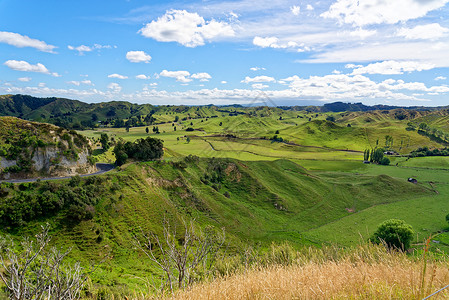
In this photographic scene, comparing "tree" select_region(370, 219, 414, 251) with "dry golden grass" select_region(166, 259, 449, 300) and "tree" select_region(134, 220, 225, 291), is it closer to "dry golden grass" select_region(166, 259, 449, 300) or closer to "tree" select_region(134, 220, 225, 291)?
"tree" select_region(134, 220, 225, 291)

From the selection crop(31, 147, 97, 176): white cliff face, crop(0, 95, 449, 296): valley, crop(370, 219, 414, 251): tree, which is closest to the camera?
crop(0, 95, 449, 296): valley

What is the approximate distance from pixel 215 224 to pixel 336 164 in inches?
3820

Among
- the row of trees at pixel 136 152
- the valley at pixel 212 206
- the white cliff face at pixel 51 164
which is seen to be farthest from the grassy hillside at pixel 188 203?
the white cliff face at pixel 51 164

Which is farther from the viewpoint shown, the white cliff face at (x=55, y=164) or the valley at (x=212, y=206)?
the white cliff face at (x=55, y=164)

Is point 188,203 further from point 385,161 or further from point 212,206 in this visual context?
point 385,161

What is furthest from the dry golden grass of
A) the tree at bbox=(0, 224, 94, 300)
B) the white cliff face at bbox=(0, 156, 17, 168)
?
the white cliff face at bbox=(0, 156, 17, 168)

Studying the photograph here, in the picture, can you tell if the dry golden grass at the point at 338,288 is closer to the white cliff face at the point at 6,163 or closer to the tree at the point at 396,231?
the tree at the point at 396,231

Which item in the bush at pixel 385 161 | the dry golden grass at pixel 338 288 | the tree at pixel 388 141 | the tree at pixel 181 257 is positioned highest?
the dry golden grass at pixel 338 288

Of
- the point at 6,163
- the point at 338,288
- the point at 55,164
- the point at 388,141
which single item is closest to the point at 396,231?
the point at 338,288

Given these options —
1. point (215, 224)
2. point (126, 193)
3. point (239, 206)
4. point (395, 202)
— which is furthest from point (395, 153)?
point (126, 193)

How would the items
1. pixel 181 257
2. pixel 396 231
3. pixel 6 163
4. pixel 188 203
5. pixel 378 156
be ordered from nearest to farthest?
pixel 181 257 < pixel 396 231 < pixel 6 163 < pixel 188 203 < pixel 378 156

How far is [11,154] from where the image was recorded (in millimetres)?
48875

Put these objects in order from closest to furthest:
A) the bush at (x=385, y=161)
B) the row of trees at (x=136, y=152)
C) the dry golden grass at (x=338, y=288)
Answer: the dry golden grass at (x=338, y=288) < the row of trees at (x=136, y=152) < the bush at (x=385, y=161)

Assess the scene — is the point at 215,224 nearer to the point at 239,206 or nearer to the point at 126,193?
the point at 239,206
